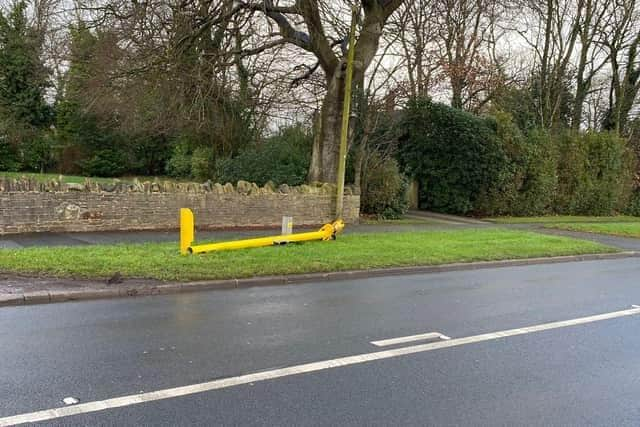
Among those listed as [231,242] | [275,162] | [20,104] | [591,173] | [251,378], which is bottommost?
[251,378]

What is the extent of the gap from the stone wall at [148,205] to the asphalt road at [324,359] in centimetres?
638

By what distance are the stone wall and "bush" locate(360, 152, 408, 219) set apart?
199 centimetres

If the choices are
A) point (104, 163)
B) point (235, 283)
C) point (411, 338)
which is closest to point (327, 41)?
point (235, 283)

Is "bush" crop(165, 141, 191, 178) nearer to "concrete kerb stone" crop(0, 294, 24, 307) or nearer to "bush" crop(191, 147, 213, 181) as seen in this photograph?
"bush" crop(191, 147, 213, 181)

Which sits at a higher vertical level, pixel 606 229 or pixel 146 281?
pixel 606 229

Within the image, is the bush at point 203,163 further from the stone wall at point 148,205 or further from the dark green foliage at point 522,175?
the dark green foliage at point 522,175

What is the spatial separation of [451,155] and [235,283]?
16.1 m

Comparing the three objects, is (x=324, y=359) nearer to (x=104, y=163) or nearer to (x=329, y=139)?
(x=329, y=139)

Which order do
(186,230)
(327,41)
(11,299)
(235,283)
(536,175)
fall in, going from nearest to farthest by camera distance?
1. (11,299)
2. (235,283)
3. (186,230)
4. (327,41)
5. (536,175)

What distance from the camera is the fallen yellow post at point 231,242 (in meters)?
10.1

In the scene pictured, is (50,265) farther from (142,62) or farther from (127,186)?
(142,62)

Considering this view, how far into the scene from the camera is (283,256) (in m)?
10.3

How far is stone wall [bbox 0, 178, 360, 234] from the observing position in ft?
40.3

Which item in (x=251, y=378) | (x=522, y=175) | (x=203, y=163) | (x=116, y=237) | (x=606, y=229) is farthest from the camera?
(x=203, y=163)
